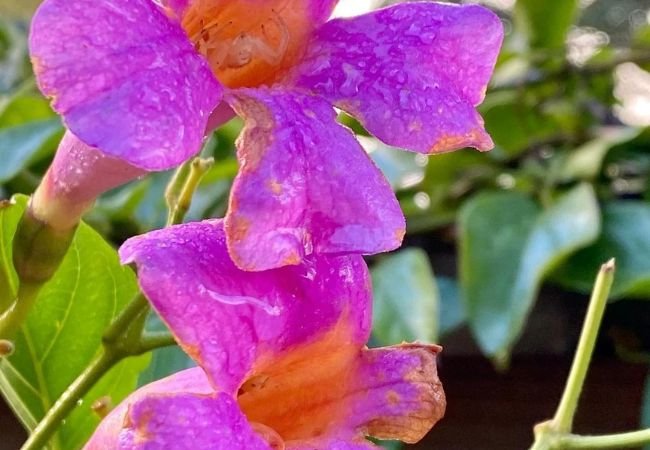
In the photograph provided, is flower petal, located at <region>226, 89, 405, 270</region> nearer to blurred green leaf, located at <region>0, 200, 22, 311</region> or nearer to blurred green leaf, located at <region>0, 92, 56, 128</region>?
blurred green leaf, located at <region>0, 200, 22, 311</region>

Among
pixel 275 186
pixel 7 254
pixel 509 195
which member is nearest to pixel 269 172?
pixel 275 186

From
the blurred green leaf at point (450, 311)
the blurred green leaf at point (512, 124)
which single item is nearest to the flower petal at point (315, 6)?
the blurred green leaf at point (450, 311)

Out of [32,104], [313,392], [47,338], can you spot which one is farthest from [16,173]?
[313,392]

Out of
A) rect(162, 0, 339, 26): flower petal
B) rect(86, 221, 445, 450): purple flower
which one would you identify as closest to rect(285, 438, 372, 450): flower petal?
rect(86, 221, 445, 450): purple flower

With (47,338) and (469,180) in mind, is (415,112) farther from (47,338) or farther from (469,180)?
(469,180)

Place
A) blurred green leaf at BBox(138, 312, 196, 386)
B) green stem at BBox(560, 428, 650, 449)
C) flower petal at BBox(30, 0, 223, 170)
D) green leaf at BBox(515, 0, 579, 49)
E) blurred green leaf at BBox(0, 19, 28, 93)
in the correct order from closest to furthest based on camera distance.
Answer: flower petal at BBox(30, 0, 223, 170) < green stem at BBox(560, 428, 650, 449) < blurred green leaf at BBox(138, 312, 196, 386) < green leaf at BBox(515, 0, 579, 49) < blurred green leaf at BBox(0, 19, 28, 93)

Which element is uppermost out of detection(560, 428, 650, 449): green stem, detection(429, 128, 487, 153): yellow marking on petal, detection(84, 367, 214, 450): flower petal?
detection(429, 128, 487, 153): yellow marking on petal
